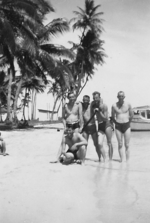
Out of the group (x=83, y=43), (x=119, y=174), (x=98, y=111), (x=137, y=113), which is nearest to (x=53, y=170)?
(x=119, y=174)

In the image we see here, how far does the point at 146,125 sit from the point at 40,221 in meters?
18.1

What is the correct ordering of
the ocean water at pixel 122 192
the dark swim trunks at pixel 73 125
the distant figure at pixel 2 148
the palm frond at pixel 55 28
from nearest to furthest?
the ocean water at pixel 122 192, the dark swim trunks at pixel 73 125, the distant figure at pixel 2 148, the palm frond at pixel 55 28

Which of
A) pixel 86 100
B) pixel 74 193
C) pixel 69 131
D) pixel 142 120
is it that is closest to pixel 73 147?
pixel 69 131

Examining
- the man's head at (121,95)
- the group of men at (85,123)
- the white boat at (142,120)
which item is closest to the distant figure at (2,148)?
the group of men at (85,123)

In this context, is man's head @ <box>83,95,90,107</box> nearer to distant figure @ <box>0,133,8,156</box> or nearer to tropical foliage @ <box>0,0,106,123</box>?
distant figure @ <box>0,133,8,156</box>

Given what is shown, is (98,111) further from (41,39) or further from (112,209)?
(41,39)

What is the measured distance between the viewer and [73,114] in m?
5.70

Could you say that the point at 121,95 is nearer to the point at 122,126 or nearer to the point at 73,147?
the point at 122,126

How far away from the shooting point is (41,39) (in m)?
18.8

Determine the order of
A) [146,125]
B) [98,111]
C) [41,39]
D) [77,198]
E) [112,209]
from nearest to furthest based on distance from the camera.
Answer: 1. [112,209]
2. [77,198]
3. [98,111]
4. [41,39]
5. [146,125]

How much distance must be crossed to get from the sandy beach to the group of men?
13.7 inches

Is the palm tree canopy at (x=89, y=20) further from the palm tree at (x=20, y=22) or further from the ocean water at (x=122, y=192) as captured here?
the ocean water at (x=122, y=192)

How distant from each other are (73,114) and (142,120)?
613 inches

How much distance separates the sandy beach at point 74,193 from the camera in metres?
3.02
